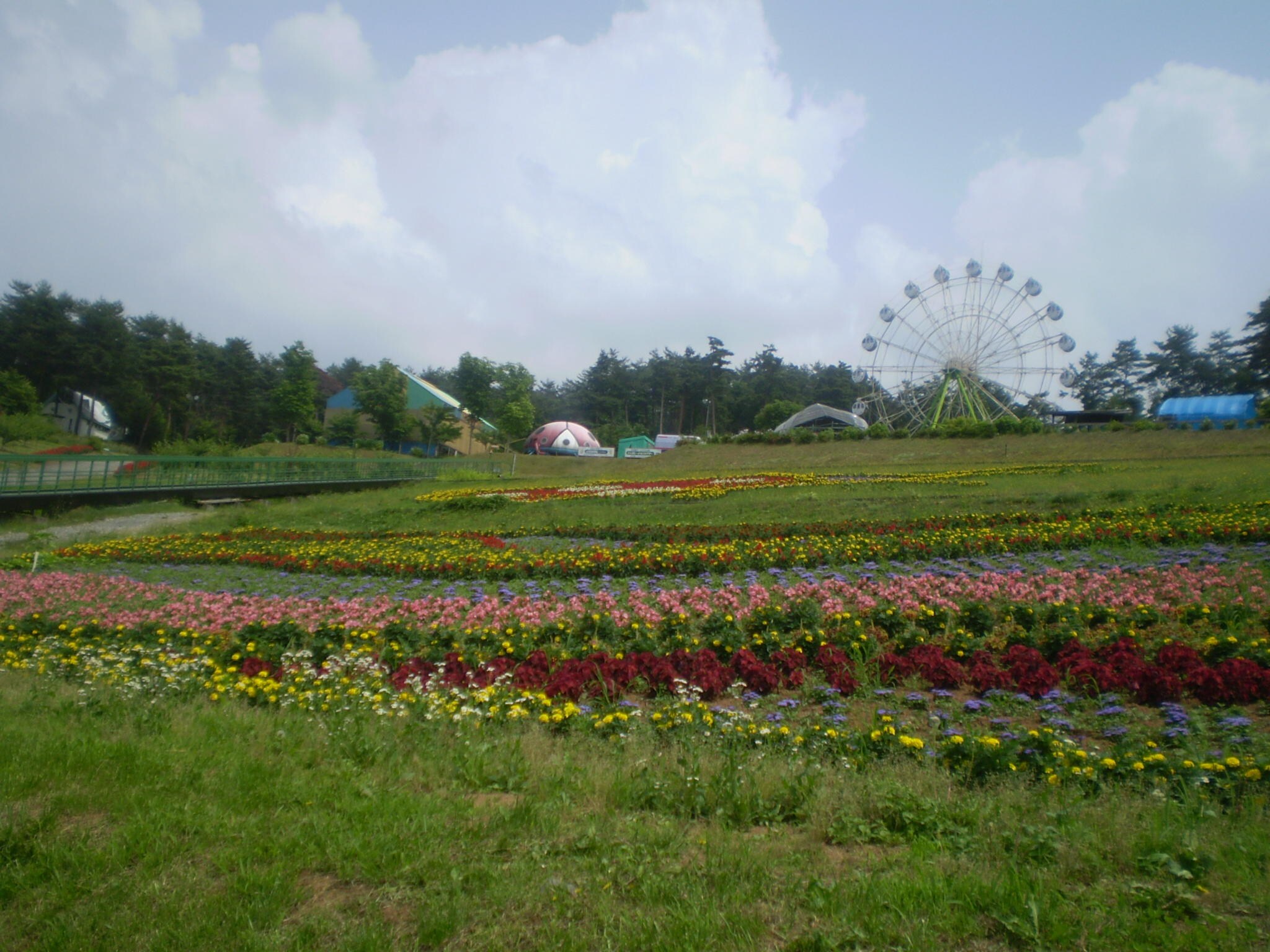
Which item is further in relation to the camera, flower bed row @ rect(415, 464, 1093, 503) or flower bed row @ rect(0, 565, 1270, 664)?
flower bed row @ rect(415, 464, 1093, 503)

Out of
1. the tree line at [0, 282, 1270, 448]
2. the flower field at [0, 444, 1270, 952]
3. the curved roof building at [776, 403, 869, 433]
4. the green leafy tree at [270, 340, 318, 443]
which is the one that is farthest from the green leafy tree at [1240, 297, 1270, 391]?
the green leafy tree at [270, 340, 318, 443]

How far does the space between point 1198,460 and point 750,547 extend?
21.2m

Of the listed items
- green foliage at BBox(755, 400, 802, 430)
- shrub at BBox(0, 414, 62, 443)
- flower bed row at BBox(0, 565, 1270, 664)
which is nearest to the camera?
flower bed row at BBox(0, 565, 1270, 664)

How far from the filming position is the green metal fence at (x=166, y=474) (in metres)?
18.9

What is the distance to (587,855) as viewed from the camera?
8.75 feet

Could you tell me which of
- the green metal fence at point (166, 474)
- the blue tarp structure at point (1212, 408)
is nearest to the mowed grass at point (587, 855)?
the green metal fence at point (166, 474)

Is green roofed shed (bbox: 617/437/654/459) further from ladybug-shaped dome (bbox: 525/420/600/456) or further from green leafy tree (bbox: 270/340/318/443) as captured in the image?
green leafy tree (bbox: 270/340/318/443)

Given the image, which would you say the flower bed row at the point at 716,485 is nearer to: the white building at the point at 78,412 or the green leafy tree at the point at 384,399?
the green leafy tree at the point at 384,399

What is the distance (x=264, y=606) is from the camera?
24.2 ft

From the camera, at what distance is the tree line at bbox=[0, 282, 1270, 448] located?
4628 centimetres

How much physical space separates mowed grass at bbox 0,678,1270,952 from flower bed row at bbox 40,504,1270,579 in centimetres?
578

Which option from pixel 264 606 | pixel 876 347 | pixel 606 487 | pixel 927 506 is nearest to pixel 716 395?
pixel 876 347

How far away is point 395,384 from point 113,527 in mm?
40360

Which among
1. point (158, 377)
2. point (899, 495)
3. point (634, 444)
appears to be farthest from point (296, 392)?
point (899, 495)
